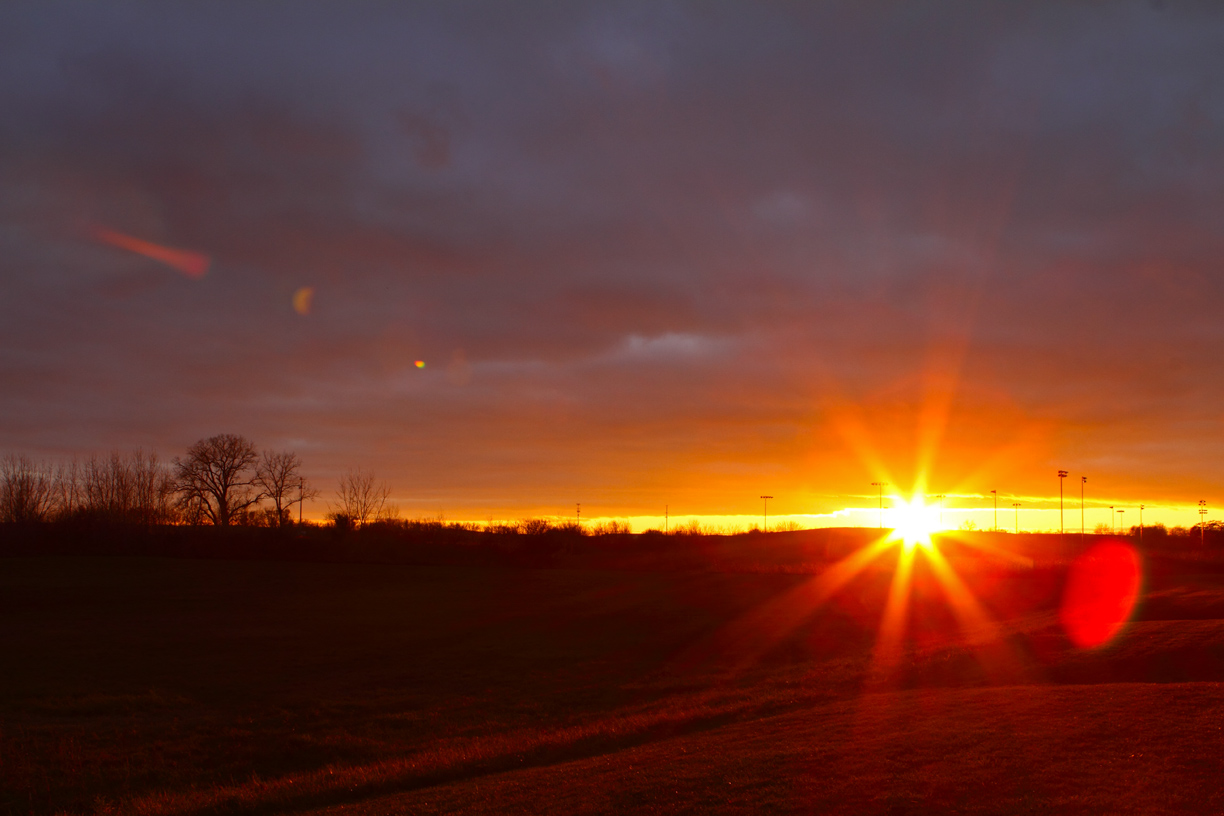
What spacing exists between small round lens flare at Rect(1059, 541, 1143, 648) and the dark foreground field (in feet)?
4.47

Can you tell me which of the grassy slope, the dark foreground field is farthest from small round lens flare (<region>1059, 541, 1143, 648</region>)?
the grassy slope

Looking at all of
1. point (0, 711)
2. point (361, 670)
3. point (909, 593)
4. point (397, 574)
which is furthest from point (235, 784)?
point (397, 574)

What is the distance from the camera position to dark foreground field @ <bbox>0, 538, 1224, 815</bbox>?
547 inches

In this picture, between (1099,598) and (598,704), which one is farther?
(1099,598)

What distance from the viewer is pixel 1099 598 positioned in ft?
193

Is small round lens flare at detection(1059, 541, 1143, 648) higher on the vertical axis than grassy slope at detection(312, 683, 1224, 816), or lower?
lower

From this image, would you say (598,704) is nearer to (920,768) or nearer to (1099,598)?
(920,768)

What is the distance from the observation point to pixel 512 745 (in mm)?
22625

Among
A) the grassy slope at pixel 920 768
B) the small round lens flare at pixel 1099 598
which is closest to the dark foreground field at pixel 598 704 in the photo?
the grassy slope at pixel 920 768

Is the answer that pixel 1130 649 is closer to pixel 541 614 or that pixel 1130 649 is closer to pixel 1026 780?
pixel 1026 780

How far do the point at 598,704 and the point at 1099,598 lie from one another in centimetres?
4149

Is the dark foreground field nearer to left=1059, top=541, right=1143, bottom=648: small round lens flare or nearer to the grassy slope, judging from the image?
the grassy slope

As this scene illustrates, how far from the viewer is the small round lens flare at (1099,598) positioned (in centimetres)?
3556

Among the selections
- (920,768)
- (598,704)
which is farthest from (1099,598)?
(920,768)
